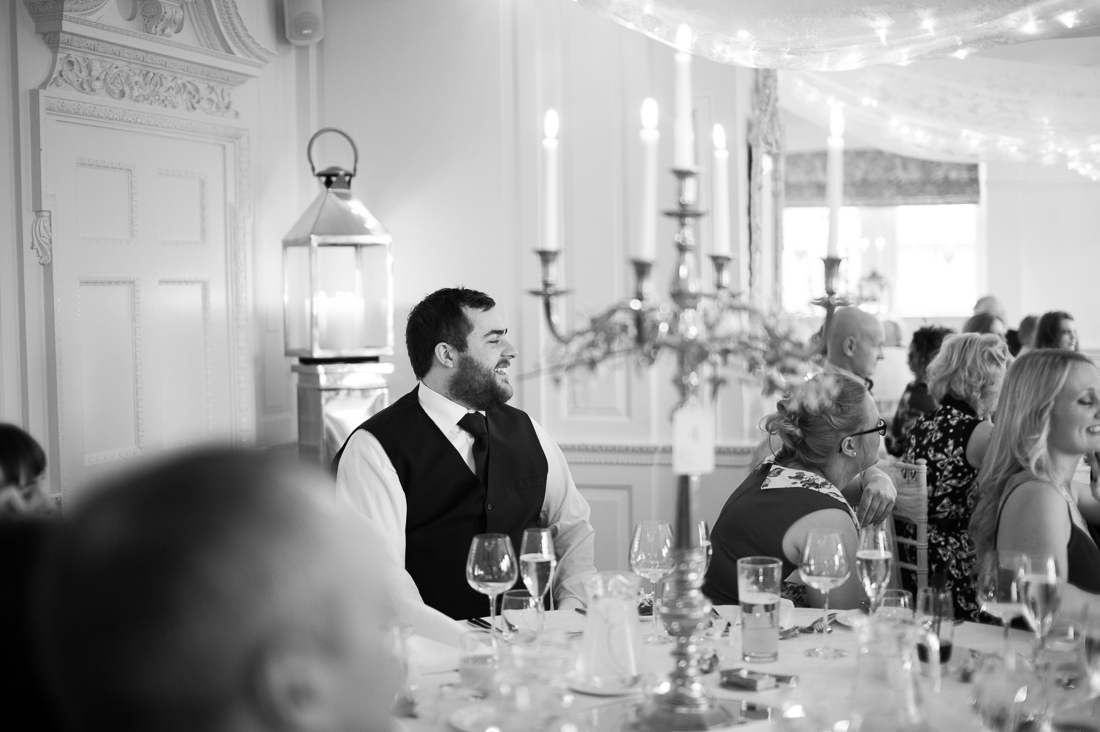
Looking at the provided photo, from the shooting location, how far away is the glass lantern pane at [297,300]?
4.61 meters

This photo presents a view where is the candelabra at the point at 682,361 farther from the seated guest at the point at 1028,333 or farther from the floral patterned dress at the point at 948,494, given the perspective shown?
the seated guest at the point at 1028,333

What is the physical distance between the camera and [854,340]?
185 inches

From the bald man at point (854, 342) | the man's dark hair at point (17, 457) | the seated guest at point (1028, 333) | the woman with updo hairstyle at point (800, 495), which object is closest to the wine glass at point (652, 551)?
the woman with updo hairstyle at point (800, 495)

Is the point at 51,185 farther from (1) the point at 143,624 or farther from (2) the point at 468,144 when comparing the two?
(1) the point at 143,624

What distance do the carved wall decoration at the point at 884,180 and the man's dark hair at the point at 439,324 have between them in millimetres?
8869

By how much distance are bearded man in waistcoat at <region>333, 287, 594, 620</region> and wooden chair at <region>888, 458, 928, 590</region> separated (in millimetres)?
1084

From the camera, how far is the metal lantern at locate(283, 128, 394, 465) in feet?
14.8

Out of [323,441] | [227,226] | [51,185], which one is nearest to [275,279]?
[227,226]

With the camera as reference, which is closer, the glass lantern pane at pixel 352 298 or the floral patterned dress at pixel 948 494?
the floral patterned dress at pixel 948 494

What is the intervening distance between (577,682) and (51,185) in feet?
9.72

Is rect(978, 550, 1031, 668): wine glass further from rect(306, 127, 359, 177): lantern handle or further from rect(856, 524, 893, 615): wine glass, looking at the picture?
rect(306, 127, 359, 177): lantern handle

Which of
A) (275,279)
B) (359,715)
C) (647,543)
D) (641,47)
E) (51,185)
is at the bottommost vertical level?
(647,543)

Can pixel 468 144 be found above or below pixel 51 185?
above

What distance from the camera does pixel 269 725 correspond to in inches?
24.1
